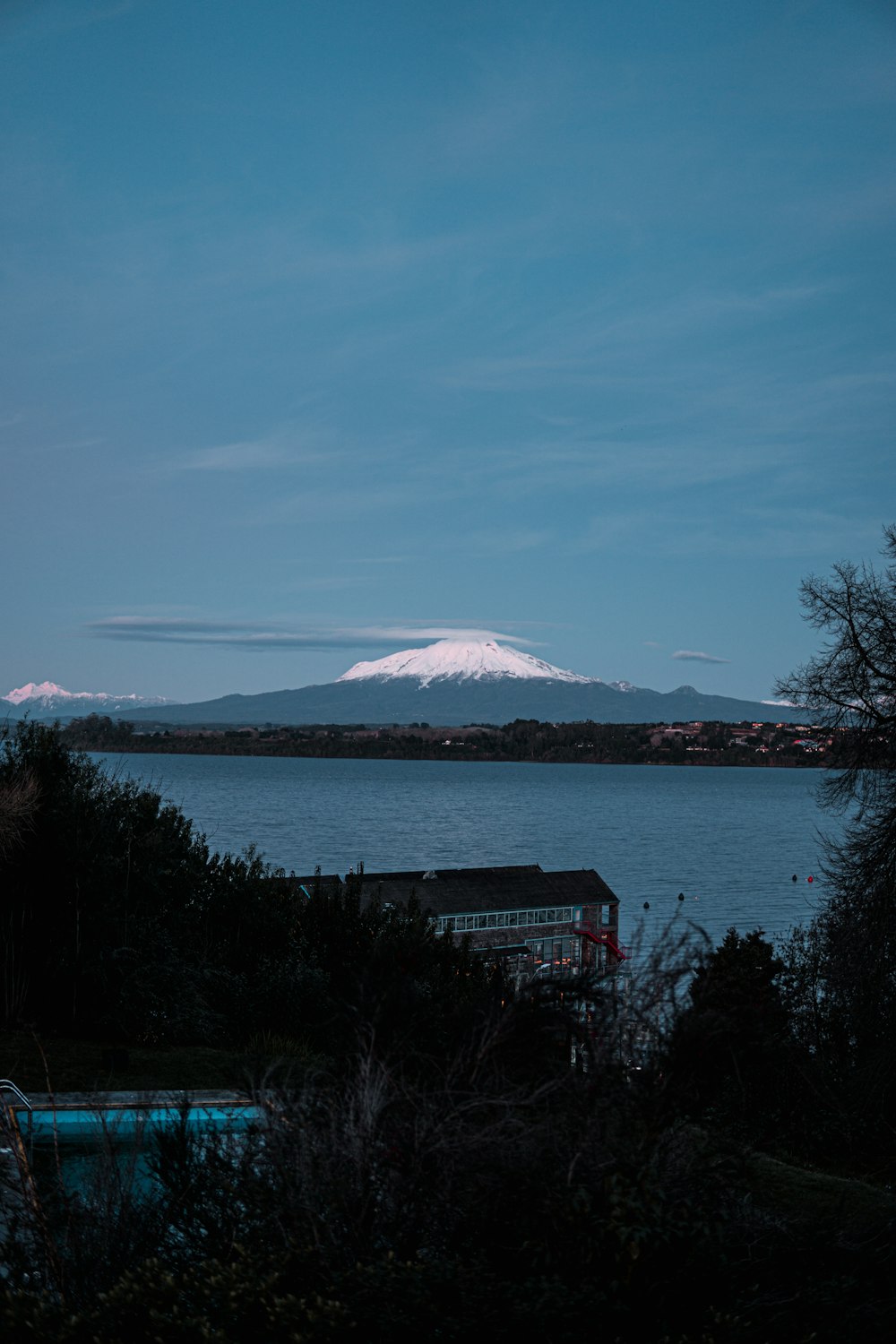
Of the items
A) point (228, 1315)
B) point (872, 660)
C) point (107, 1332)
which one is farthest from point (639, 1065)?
point (872, 660)

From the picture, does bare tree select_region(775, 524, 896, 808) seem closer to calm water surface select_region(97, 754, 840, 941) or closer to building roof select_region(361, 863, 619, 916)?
calm water surface select_region(97, 754, 840, 941)

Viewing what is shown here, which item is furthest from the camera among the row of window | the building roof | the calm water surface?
the calm water surface

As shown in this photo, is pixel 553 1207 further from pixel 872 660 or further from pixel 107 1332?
pixel 872 660

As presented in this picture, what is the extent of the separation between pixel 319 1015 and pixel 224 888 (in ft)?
15.6

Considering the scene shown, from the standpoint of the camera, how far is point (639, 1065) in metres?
6.39

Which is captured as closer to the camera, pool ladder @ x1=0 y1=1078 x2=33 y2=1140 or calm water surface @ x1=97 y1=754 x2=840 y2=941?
pool ladder @ x1=0 y1=1078 x2=33 y2=1140

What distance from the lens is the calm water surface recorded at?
60812mm

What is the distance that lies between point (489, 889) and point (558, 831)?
190 feet

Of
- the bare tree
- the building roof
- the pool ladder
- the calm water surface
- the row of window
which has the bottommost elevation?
the calm water surface

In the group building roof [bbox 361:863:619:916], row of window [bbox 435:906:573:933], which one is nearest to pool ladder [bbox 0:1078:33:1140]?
building roof [bbox 361:863:619:916]

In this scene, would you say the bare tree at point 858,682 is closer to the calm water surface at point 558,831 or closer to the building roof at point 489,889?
the calm water surface at point 558,831

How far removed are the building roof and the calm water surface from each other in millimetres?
2963

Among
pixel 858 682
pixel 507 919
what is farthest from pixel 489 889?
pixel 858 682

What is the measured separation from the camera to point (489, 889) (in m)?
40.2
